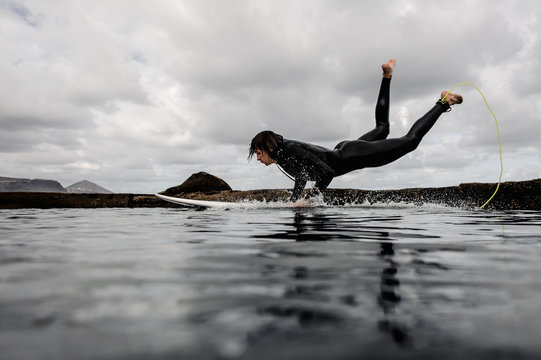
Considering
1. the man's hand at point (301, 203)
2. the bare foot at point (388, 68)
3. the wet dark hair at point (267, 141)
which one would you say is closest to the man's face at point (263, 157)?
the wet dark hair at point (267, 141)

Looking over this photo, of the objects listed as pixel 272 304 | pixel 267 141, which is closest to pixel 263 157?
pixel 267 141

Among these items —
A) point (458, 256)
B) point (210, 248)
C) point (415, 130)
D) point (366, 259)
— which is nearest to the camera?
point (366, 259)

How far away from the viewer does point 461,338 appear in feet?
2.25

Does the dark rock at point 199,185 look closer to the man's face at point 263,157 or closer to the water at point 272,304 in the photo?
the man's face at point 263,157

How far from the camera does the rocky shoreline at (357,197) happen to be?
6.54 m

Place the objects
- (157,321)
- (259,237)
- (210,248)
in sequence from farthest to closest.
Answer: (259,237)
(210,248)
(157,321)

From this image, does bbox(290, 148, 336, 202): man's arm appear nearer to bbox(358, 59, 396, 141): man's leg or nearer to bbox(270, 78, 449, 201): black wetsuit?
bbox(270, 78, 449, 201): black wetsuit

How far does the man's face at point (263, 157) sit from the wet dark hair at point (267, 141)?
55mm

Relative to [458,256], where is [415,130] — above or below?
above

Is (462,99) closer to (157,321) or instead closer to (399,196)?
(399,196)

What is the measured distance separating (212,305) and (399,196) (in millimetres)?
7590

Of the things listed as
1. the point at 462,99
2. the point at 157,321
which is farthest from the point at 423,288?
the point at 462,99

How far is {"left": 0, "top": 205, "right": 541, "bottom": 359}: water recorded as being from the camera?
2.12 ft

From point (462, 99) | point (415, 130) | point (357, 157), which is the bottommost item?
point (357, 157)
